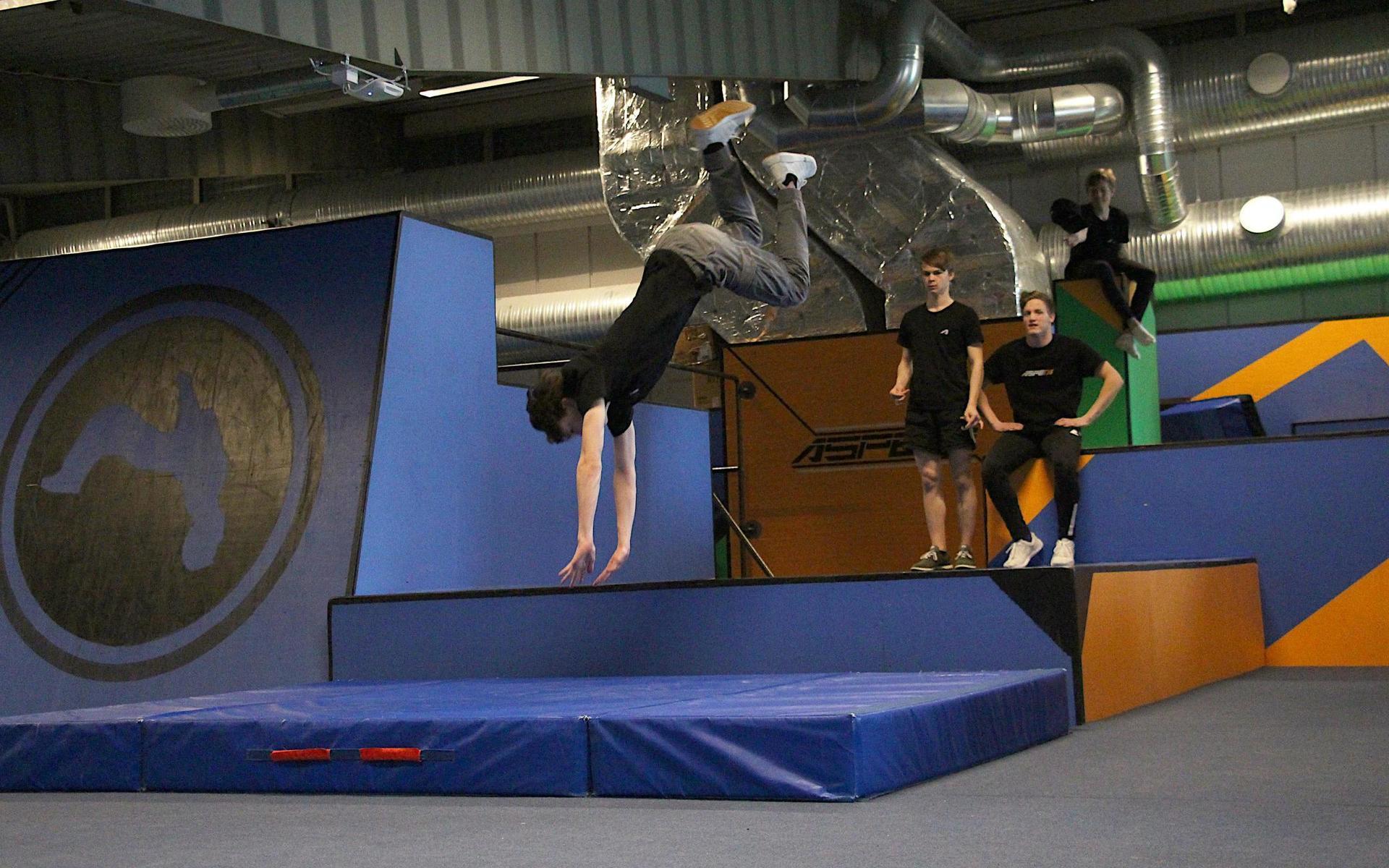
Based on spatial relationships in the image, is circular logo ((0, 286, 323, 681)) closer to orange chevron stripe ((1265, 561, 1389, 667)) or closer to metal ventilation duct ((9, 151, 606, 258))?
orange chevron stripe ((1265, 561, 1389, 667))

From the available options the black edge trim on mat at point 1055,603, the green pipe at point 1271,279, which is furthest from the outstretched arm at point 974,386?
the green pipe at point 1271,279

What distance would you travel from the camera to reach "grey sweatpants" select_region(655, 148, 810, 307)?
476 cm

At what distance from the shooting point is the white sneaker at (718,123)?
5195mm

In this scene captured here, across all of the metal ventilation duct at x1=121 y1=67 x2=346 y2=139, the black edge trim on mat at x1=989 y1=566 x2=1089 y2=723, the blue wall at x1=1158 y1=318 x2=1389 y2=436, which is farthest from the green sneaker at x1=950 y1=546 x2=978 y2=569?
the metal ventilation duct at x1=121 y1=67 x2=346 y2=139

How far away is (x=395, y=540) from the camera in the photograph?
5.90 meters

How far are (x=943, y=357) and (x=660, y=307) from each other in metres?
1.77

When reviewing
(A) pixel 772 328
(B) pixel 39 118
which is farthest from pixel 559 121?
(B) pixel 39 118

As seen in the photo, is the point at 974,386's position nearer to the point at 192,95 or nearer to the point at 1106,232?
the point at 1106,232

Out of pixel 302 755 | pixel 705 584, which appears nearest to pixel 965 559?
pixel 705 584

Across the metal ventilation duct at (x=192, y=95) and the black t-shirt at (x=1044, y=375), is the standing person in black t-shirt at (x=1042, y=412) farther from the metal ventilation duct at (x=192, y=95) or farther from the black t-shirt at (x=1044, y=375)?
the metal ventilation duct at (x=192, y=95)

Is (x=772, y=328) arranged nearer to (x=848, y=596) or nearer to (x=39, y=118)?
(x=39, y=118)

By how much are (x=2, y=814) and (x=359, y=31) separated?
3841mm

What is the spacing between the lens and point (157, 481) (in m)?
6.21

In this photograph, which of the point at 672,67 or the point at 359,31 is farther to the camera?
the point at 672,67
